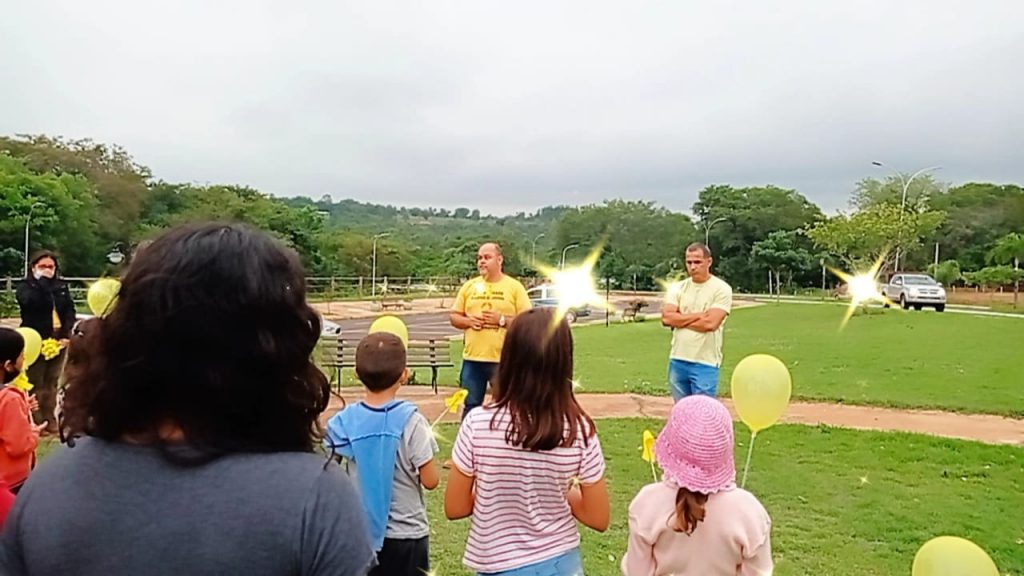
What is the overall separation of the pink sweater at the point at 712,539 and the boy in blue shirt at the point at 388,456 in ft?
2.87

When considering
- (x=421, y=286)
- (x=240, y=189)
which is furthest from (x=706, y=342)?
(x=240, y=189)

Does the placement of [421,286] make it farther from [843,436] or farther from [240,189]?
[843,436]

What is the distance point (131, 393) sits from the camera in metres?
1.19

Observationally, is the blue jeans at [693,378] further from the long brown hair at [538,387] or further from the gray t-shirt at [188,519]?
the gray t-shirt at [188,519]

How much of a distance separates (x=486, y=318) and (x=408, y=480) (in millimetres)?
3020

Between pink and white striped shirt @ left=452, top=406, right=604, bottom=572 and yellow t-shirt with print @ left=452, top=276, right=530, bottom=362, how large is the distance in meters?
3.30

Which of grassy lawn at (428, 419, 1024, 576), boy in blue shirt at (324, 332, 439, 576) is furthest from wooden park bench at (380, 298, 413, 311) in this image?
boy in blue shirt at (324, 332, 439, 576)

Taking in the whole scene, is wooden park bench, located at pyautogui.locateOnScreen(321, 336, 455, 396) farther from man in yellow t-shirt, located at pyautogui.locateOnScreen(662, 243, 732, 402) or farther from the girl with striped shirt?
the girl with striped shirt

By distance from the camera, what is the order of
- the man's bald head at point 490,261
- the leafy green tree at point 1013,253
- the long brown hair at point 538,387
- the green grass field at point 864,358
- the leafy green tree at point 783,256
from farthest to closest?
the leafy green tree at point 783,256, the leafy green tree at point 1013,253, the green grass field at point 864,358, the man's bald head at point 490,261, the long brown hair at point 538,387

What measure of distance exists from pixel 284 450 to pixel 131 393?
23 cm

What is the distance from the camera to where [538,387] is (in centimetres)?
258

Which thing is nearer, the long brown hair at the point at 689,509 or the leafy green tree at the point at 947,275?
the long brown hair at the point at 689,509

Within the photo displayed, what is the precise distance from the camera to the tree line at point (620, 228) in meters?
37.7

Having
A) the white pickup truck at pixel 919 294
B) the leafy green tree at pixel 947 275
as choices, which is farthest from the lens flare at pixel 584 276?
the leafy green tree at pixel 947 275
